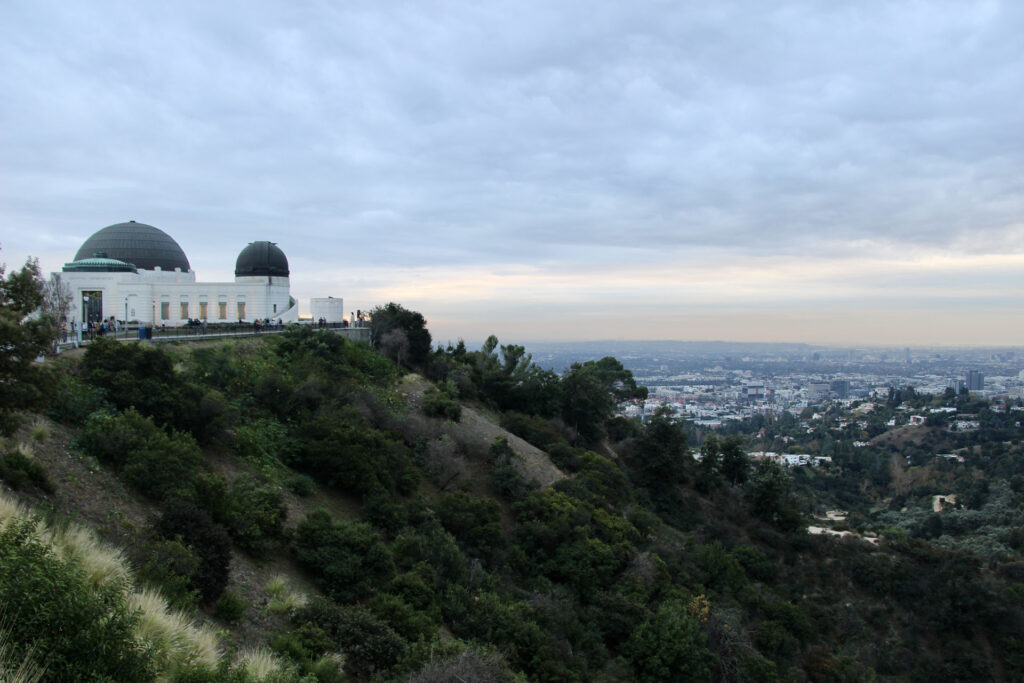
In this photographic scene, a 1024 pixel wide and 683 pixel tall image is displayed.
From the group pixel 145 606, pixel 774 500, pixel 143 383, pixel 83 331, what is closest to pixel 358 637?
pixel 145 606

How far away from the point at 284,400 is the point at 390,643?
9.83 m

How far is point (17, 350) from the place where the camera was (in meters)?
7.66

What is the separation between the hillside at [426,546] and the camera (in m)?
7.93

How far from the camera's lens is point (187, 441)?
38.2 ft

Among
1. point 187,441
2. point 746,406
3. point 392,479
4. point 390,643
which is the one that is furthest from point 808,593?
point 746,406

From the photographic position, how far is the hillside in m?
7.93

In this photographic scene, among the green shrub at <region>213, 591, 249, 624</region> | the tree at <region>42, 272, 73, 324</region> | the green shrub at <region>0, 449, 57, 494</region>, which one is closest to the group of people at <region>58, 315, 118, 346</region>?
the tree at <region>42, 272, 73, 324</region>

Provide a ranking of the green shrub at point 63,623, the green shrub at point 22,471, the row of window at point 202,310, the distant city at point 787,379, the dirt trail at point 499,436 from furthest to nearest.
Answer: the distant city at point 787,379 → the row of window at point 202,310 → the dirt trail at point 499,436 → the green shrub at point 22,471 → the green shrub at point 63,623

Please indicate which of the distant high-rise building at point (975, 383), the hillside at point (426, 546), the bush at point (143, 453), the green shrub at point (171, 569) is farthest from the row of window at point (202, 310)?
the distant high-rise building at point (975, 383)

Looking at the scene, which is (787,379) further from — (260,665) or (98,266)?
(260,665)

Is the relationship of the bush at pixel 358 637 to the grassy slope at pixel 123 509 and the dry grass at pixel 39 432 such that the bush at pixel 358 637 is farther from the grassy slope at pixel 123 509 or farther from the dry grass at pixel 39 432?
the dry grass at pixel 39 432

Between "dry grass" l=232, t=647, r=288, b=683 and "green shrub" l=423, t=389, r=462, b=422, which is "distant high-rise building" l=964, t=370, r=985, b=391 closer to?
"green shrub" l=423, t=389, r=462, b=422

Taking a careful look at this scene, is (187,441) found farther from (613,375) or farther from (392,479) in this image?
(613,375)

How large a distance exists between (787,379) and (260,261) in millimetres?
126657
